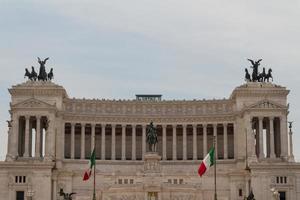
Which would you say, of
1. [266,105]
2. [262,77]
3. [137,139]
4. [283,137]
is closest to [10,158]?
[137,139]

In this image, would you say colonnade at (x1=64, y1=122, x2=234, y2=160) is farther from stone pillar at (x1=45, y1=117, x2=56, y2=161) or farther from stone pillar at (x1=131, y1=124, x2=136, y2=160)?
stone pillar at (x1=45, y1=117, x2=56, y2=161)

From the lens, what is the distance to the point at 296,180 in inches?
4166

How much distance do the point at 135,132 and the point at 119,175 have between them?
1720 centimetres

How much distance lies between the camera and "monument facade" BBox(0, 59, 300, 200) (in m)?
105

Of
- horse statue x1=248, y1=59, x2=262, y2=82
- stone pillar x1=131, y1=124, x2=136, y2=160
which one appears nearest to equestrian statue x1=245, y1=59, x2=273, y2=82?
horse statue x1=248, y1=59, x2=262, y2=82

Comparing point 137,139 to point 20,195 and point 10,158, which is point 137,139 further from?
point 20,195

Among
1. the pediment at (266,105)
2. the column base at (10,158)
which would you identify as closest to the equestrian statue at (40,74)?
the column base at (10,158)

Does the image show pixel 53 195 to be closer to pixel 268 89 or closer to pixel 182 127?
pixel 182 127

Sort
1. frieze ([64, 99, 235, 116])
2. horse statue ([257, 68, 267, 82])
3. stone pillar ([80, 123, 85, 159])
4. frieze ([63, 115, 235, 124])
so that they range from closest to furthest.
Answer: stone pillar ([80, 123, 85, 159]), horse statue ([257, 68, 267, 82]), frieze ([63, 115, 235, 124]), frieze ([64, 99, 235, 116])

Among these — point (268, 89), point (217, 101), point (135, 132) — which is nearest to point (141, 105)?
point (135, 132)

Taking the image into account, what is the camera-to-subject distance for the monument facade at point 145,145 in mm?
105125

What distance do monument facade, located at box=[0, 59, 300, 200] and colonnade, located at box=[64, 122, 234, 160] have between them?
0.18 meters

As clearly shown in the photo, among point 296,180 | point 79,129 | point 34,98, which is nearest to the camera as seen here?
point 296,180

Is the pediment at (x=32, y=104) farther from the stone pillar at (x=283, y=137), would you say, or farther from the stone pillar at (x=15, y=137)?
the stone pillar at (x=283, y=137)
